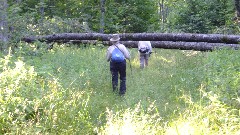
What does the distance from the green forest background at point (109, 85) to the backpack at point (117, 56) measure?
3.16 ft

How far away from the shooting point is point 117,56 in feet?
28.4

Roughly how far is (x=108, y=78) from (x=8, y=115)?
17.4 feet

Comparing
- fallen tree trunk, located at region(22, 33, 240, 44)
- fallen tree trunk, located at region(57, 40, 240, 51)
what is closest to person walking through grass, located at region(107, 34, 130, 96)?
fallen tree trunk, located at region(57, 40, 240, 51)

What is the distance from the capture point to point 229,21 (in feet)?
59.3

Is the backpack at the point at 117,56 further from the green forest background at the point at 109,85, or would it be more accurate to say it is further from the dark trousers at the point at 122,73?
the green forest background at the point at 109,85

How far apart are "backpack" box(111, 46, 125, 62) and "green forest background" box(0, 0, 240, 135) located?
0.96m

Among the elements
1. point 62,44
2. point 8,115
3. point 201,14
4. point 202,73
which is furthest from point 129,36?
point 8,115

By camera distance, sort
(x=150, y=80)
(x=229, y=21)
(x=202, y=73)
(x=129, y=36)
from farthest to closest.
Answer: (x=229, y=21) < (x=129, y=36) < (x=150, y=80) < (x=202, y=73)

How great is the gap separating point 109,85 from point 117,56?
46.1 inches

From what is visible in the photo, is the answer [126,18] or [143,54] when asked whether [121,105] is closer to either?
[143,54]

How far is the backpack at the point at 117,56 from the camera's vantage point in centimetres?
867

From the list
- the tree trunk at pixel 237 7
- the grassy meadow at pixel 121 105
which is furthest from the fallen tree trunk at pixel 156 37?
the tree trunk at pixel 237 7

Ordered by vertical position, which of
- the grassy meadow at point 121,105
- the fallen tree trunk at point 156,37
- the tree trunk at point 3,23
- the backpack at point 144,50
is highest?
the tree trunk at point 3,23

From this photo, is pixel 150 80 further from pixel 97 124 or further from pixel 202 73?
pixel 97 124
